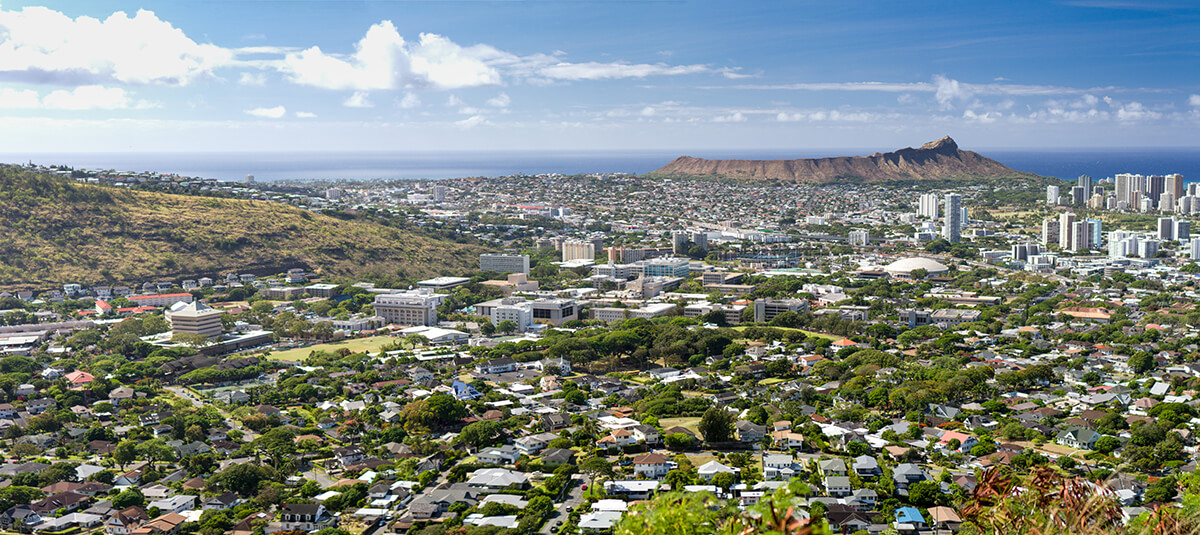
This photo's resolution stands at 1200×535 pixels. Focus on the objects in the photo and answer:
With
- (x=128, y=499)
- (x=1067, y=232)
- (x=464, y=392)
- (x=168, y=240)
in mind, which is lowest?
(x=128, y=499)

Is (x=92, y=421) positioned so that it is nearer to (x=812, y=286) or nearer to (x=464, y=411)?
(x=464, y=411)

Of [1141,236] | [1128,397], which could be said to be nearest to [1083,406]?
[1128,397]

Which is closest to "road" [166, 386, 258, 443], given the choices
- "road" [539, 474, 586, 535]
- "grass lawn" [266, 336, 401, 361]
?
"grass lawn" [266, 336, 401, 361]

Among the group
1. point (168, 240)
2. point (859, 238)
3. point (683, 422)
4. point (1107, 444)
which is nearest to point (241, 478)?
point (683, 422)

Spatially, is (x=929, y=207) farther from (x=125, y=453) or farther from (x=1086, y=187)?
(x=125, y=453)

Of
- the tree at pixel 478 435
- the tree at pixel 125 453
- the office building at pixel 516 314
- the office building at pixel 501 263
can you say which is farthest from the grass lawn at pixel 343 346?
the office building at pixel 501 263
